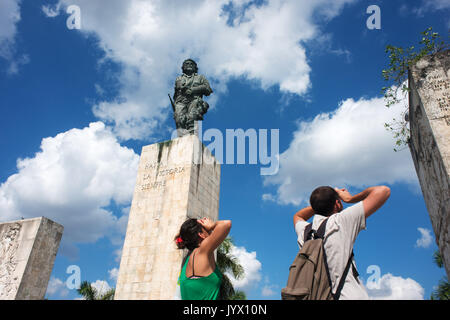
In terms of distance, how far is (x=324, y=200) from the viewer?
2537 mm

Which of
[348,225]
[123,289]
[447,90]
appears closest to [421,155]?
[447,90]

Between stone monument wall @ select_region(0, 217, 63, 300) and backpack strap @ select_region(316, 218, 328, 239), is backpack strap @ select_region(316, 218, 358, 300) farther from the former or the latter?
stone monument wall @ select_region(0, 217, 63, 300)

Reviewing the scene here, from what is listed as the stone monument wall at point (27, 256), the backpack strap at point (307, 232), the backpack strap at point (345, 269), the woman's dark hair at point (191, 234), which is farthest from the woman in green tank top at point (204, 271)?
the stone monument wall at point (27, 256)

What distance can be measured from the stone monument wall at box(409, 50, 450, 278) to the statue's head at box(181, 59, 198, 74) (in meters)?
7.33

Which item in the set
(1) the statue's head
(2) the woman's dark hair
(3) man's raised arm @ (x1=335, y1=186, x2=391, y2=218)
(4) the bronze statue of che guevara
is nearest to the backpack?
(3) man's raised arm @ (x1=335, y1=186, x2=391, y2=218)

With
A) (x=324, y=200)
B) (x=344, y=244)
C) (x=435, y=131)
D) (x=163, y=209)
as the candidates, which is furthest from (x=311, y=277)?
A: (x=163, y=209)

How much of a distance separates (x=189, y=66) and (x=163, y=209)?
5527 millimetres

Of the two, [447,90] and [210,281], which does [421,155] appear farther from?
[210,281]

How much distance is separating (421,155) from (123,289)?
25.4ft

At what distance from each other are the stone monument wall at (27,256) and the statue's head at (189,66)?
6.74 m

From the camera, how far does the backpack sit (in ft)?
6.46

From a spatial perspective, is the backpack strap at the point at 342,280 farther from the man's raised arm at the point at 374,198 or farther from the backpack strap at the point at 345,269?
the man's raised arm at the point at 374,198

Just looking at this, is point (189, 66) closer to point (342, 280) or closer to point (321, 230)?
point (321, 230)

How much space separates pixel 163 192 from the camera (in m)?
9.13
